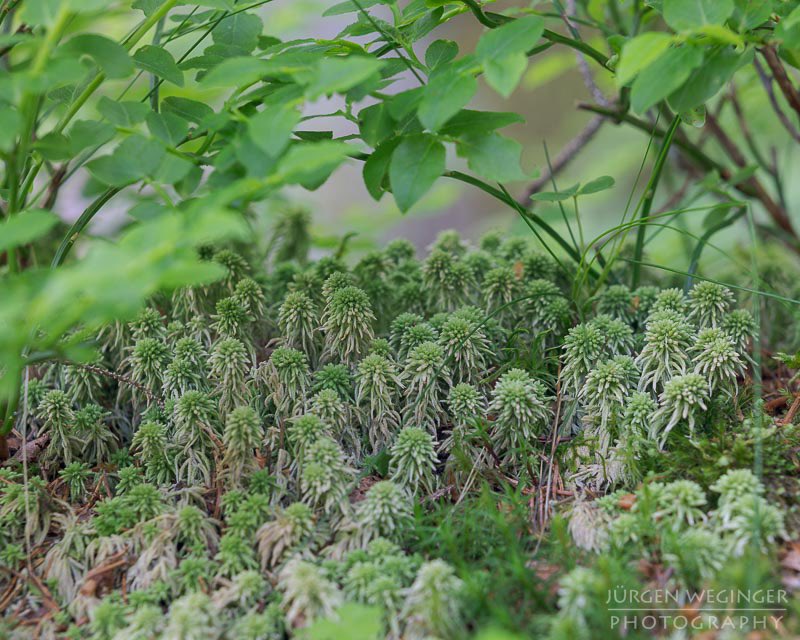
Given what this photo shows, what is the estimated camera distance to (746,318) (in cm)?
145

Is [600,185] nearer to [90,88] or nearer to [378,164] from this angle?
[378,164]

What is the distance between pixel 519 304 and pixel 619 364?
1.09 ft

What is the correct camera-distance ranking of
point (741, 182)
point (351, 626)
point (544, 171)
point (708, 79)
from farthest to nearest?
point (544, 171)
point (741, 182)
point (708, 79)
point (351, 626)

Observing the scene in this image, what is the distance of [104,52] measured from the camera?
1168mm

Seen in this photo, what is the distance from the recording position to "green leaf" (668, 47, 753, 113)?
1203mm

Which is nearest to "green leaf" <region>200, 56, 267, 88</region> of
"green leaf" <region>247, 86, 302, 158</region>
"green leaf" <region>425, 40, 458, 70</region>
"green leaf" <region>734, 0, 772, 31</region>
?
"green leaf" <region>247, 86, 302, 158</region>

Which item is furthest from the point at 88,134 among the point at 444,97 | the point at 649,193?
the point at 649,193

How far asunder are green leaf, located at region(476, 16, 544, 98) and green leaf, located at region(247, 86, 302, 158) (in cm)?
32

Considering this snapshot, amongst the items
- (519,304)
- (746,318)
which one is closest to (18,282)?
(519,304)

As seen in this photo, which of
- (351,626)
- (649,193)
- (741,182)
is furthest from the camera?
(741,182)

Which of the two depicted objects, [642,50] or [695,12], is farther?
[695,12]

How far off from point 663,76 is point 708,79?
5.8 inches

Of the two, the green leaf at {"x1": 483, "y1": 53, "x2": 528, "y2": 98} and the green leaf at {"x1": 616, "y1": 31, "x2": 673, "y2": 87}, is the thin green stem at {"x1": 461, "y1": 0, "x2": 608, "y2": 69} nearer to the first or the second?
the green leaf at {"x1": 483, "y1": 53, "x2": 528, "y2": 98}

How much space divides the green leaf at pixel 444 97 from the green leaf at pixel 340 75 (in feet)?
0.42
